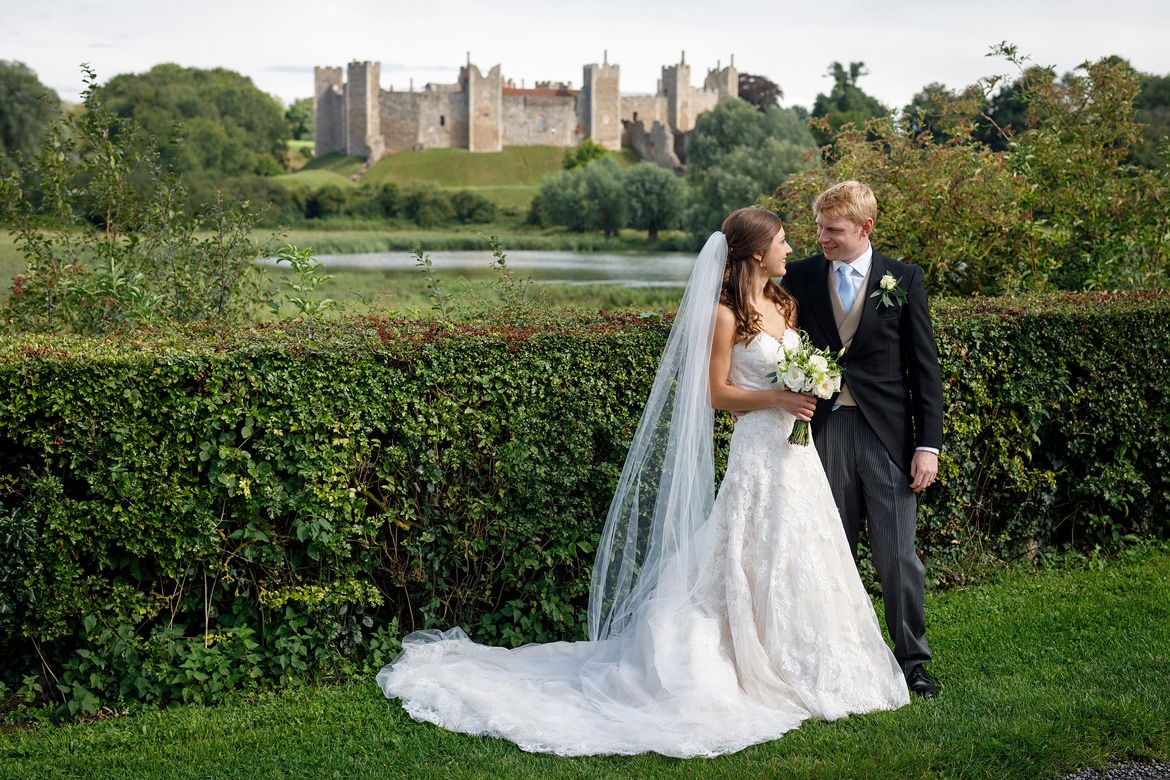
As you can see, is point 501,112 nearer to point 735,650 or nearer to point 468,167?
point 468,167

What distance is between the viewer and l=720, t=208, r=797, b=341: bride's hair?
4.19m

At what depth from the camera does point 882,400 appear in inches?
167

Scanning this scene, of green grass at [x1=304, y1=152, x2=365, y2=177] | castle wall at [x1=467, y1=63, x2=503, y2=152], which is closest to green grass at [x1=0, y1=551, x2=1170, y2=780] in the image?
green grass at [x1=304, y1=152, x2=365, y2=177]

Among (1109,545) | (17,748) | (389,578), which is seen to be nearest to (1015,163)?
(1109,545)

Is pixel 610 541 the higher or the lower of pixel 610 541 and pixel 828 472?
the lower

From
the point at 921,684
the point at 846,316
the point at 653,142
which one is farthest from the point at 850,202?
the point at 653,142

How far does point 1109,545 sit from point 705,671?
364 cm

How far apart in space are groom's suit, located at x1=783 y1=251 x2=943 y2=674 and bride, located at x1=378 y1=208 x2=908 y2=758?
153 mm

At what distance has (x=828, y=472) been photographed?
4.37 meters

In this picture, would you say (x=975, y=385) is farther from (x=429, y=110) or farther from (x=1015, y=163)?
(x=429, y=110)

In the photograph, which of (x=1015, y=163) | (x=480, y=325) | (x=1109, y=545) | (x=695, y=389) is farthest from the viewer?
(x=1015, y=163)

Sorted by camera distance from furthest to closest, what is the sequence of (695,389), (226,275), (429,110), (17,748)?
1. (429,110)
2. (226,275)
3. (695,389)
4. (17,748)

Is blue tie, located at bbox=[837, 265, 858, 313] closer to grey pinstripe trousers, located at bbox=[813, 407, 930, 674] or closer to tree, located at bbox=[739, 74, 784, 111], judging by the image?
grey pinstripe trousers, located at bbox=[813, 407, 930, 674]

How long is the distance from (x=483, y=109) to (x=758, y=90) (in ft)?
95.5
